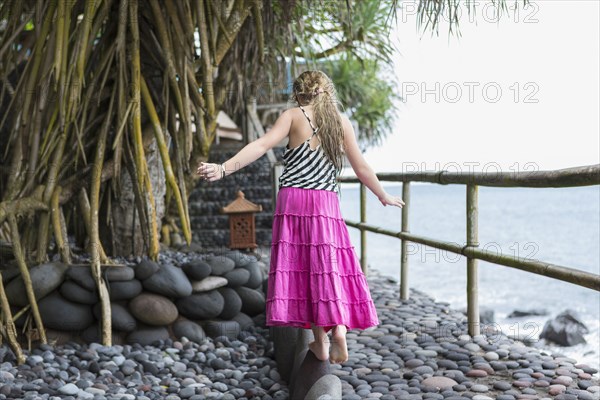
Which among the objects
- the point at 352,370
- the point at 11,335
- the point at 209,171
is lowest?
the point at 352,370

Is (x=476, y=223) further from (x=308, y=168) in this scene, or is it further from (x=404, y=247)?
Answer: (x=308, y=168)

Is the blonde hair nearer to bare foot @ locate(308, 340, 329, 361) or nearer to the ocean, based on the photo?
bare foot @ locate(308, 340, 329, 361)

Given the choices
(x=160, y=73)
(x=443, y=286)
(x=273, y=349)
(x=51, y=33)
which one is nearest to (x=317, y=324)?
(x=273, y=349)

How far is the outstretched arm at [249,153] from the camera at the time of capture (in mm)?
2254

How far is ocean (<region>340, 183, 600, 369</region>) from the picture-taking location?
10.7m

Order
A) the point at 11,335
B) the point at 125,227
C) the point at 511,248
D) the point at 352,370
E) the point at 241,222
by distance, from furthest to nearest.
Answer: the point at 511,248 < the point at 241,222 < the point at 125,227 < the point at 11,335 < the point at 352,370

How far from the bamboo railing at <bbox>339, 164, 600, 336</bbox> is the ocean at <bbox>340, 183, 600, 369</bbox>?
351 millimetres

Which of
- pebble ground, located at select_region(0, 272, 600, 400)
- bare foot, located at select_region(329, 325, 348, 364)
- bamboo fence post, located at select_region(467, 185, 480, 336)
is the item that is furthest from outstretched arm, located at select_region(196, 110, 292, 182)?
bamboo fence post, located at select_region(467, 185, 480, 336)

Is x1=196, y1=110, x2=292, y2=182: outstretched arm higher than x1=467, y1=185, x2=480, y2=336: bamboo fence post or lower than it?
higher

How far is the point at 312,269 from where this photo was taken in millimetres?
2406

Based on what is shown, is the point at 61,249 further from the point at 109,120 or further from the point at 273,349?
the point at 273,349

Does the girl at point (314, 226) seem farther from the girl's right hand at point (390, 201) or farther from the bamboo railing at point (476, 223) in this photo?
the bamboo railing at point (476, 223)

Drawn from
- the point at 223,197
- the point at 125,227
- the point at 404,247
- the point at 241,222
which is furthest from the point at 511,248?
the point at 125,227

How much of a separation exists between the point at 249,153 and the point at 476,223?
1.64 m
